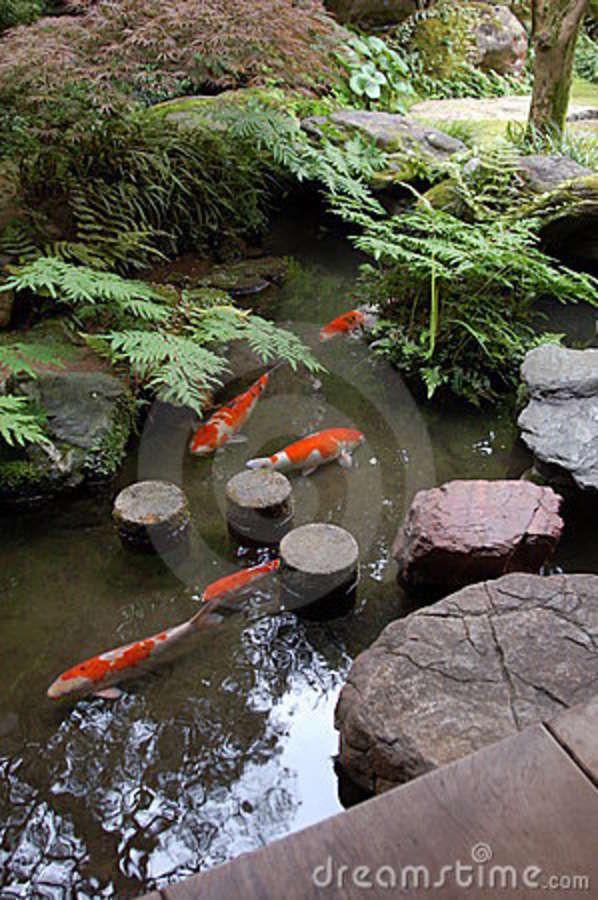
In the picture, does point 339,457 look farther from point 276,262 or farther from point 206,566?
point 276,262

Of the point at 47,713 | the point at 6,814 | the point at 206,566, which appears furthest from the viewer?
the point at 206,566

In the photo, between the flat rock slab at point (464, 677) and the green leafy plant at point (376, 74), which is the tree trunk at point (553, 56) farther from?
the flat rock slab at point (464, 677)

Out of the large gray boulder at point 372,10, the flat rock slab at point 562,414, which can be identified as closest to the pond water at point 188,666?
the flat rock slab at point 562,414

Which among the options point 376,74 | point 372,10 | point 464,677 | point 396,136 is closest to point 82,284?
point 464,677

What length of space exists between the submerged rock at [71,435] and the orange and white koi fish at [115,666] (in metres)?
1.18

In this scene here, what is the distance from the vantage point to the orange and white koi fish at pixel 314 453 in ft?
12.5

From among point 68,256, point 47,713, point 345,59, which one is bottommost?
point 47,713

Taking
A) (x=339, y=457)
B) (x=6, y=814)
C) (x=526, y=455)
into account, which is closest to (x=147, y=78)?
(x=339, y=457)

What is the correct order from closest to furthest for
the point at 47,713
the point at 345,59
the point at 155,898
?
the point at 155,898, the point at 47,713, the point at 345,59

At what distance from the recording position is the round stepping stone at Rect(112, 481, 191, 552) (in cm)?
322

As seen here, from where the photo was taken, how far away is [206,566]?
3322 millimetres

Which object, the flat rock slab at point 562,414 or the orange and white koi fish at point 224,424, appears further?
the orange and white koi fish at point 224,424

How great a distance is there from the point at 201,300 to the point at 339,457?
1.63 m

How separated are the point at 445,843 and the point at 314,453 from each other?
274 centimetres
